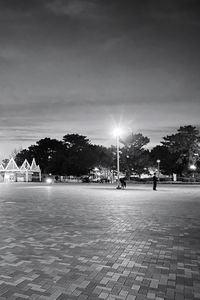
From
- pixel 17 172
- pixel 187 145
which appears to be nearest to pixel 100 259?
pixel 187 145

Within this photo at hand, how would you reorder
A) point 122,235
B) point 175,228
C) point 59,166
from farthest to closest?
1. point 59,166
2. point 175,228
3. point 122,235

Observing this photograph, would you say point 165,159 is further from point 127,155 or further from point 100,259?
point 100,259

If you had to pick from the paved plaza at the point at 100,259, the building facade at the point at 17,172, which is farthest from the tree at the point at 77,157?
the paved plaza at the point at 100,259

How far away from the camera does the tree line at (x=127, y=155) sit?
60.3 m

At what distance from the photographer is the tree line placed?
198ft

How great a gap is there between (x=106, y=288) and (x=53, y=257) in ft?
5.86

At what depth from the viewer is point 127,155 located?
2472 inches

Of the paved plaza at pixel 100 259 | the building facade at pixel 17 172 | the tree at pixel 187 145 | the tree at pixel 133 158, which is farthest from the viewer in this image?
the building facade at pixel 17 172

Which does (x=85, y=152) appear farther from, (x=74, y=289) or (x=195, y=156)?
(x=74, y=289)

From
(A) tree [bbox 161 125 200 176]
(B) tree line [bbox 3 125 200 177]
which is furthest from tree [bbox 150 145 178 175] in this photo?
(A) tree [bbox 161 125 200 176]

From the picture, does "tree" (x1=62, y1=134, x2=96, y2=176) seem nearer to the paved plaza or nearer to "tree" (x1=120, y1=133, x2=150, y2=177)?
"tree" (x1=120, y1=133, x2=150, y2=177)

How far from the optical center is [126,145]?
211ft

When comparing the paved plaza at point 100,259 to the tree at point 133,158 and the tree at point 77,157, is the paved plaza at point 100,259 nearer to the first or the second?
the tree at point 133,158

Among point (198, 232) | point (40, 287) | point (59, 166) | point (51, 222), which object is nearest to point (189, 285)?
point (40, 287)
